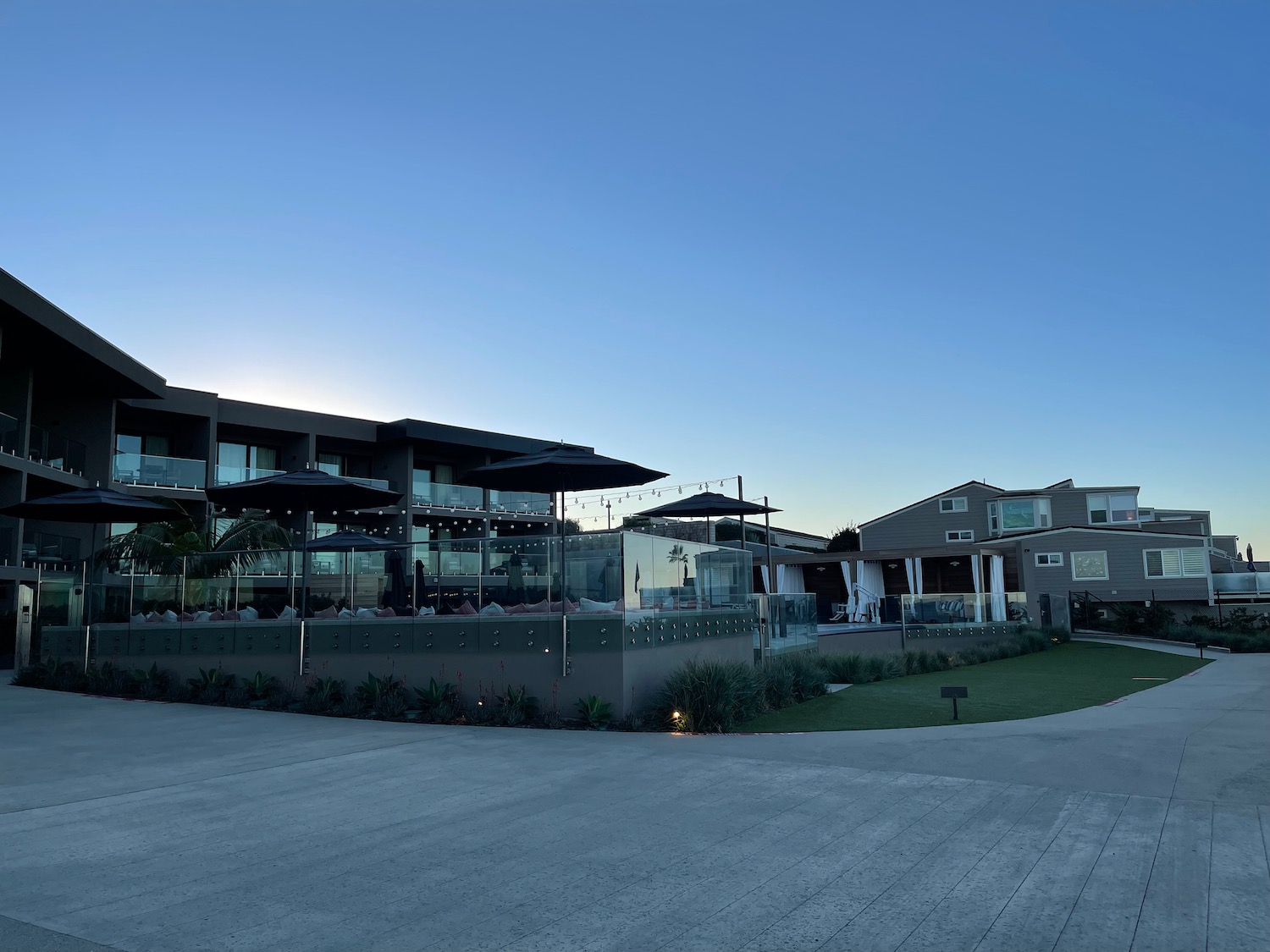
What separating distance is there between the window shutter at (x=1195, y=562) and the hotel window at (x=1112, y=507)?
5929 mm

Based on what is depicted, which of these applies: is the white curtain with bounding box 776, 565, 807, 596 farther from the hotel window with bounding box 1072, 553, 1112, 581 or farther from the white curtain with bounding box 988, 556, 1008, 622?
the hotel window with bounding box 1072, 553, 1112, 581

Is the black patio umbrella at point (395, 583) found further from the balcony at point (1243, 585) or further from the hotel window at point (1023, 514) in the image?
the hotel window at point (1023, 514)

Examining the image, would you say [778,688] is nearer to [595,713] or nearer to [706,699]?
[706,699]

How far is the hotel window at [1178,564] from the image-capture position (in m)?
36.5

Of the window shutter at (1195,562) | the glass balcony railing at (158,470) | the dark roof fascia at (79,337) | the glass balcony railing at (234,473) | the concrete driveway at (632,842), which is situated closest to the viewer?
the concrete driveway at (632,842)

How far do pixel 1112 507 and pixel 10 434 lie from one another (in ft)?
143

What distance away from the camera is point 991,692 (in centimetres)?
1590

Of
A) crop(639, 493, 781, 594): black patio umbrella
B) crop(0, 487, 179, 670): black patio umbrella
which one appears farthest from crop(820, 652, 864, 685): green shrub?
crop(0, 487, 179, 670): black patio umbrella

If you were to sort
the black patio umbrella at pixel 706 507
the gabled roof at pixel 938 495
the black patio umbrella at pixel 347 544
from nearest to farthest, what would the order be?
the black patio umbrella at pixel 347 544, the black patio umbrella at pixel 706 507, the gabled roof at pixel 938 495

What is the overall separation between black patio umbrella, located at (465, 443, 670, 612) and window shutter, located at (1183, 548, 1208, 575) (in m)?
32.4

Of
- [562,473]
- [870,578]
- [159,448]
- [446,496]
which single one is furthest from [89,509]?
[870,578]

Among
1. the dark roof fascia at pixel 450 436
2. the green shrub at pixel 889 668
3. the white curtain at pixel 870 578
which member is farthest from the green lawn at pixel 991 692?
the dark roof fascia at pixel 450 436

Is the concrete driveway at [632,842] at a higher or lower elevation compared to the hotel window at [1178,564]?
lower

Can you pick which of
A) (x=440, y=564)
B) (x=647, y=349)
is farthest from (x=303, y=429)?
(x=440, y=564)
